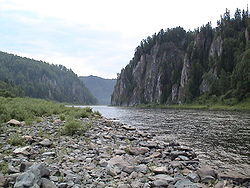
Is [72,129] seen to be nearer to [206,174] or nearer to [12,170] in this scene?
[12,170]

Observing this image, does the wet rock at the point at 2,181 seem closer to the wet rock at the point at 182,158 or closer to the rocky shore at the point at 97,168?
the rocky shore at the point at 97,168

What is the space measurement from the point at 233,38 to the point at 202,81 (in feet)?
113

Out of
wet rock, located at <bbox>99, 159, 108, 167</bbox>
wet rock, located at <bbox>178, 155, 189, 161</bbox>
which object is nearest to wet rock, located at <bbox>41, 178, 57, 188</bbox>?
wet rock, located at <bbox>99, 159, 108, 167</bbox>

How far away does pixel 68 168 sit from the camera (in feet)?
35.5

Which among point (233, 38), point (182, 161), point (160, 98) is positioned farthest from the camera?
point (160, 98)

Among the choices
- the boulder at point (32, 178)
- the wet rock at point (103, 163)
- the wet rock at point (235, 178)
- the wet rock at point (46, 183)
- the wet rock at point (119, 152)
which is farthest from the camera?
the wet rock at point (119, 152)

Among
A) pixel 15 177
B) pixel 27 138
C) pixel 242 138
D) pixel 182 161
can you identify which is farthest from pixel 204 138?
pixel 15 177

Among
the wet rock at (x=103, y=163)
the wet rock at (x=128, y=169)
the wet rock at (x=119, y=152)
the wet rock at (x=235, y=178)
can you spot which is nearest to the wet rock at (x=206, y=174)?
the wet rock at (x=235, y=178)

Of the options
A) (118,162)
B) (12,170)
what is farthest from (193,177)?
(12,170)

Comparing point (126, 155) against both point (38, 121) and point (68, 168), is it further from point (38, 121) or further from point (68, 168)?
point (38, 121)

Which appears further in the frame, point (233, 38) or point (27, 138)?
point (233, 38)

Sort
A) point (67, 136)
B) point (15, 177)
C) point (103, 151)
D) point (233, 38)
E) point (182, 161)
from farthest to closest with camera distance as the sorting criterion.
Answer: point (233, 38)
point (67, 136)
point (103, 151)
point (182, 161)
point (15, 177)

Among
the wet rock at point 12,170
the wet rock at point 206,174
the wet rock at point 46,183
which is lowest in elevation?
the wet rock at point 206,174

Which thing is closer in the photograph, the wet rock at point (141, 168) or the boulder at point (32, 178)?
the boulder at point (32, 178)
